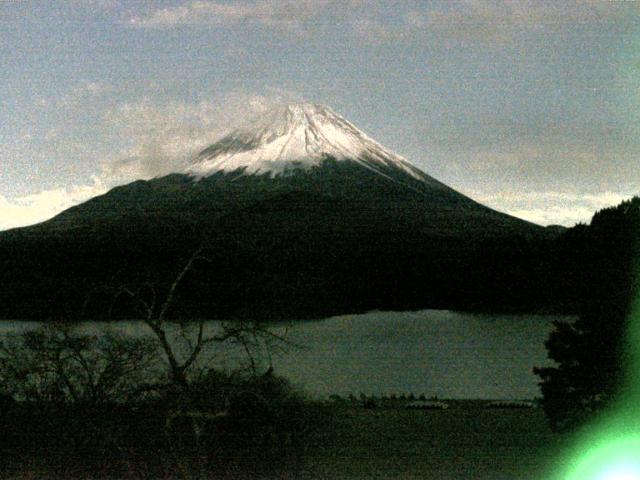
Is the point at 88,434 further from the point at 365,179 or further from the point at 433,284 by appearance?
the point at 365,179

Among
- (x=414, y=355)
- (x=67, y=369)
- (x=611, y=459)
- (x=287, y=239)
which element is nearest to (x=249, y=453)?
(x=67, y=369)

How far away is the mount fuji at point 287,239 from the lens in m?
26.5

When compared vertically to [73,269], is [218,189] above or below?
above

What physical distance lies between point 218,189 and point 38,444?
86629mm

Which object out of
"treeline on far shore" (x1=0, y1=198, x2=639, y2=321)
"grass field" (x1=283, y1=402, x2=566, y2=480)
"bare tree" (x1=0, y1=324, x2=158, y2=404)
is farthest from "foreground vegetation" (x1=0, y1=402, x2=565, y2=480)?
"treeline on far shore" (x1=0, y1=198, x2=639, y2=321)

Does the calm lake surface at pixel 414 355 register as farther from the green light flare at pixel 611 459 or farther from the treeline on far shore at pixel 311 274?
the green light flare at pixel 611 459

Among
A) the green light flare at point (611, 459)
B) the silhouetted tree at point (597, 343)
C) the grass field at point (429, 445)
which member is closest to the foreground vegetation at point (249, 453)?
the grass field at point (429, 445)

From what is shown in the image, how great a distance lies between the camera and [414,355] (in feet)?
77.2

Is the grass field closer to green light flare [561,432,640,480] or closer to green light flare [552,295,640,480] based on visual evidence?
green light flare [561,432,640,480]

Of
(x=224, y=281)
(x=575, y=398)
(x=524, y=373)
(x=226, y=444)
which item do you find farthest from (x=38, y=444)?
(x=224, y=281)

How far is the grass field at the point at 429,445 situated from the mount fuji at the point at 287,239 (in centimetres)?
181

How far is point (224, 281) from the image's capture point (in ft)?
89.9

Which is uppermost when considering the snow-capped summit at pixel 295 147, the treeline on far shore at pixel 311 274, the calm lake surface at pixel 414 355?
the snow-capped summit at pixel 295 147

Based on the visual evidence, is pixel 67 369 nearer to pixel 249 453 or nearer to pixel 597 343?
pixel 249 453
